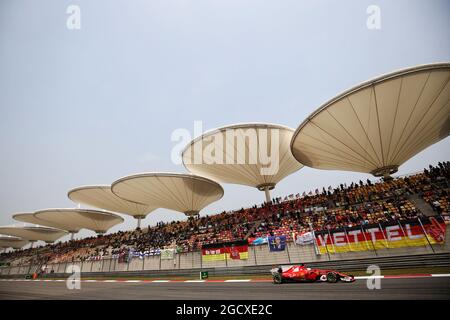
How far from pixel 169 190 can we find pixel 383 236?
29.4 meters

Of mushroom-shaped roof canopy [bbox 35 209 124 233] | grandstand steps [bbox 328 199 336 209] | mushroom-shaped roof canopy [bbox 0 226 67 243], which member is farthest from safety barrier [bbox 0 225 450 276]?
mushroom-shaped roof canopy [bbox 0 226 67 243]

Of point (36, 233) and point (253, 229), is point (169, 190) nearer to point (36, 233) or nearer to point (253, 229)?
point (253, 229)

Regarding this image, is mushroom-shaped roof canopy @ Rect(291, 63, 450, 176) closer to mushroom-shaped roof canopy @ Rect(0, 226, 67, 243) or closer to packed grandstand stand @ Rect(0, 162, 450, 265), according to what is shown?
packed grandstand stand @ Rect(0, 162, 450, 265)

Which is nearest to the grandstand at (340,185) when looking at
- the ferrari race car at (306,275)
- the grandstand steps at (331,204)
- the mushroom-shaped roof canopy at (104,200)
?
the grandstand steps at (331,204)

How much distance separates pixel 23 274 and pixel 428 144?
212 feet

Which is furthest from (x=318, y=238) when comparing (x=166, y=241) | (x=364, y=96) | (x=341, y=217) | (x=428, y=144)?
(x=166, y=241)

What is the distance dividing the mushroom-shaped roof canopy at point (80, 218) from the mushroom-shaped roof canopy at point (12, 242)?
1464 inches

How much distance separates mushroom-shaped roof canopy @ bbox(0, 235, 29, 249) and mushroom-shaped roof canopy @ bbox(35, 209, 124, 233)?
1464 inches

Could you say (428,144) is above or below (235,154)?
below

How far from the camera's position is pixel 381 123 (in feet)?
69.2

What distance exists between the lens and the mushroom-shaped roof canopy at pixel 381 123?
17.6 meters

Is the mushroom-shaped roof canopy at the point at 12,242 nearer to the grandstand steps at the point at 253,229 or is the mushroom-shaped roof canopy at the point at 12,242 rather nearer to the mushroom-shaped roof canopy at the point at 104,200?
the mushroom-shaped roof canopy at the point at 104,200
